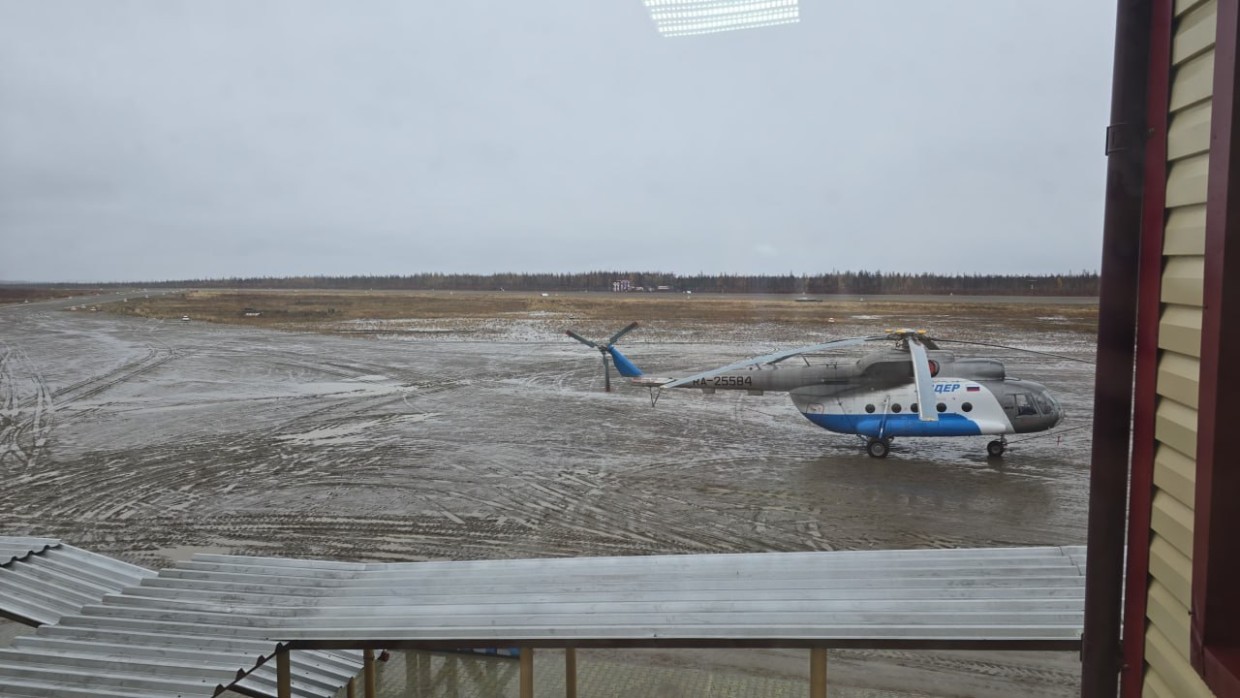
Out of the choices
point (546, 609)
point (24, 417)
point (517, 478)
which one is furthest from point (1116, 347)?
point (24, 417)

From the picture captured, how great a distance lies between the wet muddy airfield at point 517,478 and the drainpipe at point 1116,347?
132 inches

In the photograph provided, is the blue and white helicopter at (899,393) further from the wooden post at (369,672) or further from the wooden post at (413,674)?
the wooden post at (369,672)

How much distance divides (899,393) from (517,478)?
6481 millimetres

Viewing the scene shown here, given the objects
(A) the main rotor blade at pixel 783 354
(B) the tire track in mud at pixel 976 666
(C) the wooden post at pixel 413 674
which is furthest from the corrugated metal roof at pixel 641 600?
(A) the main rotor blade at pixel 783 354

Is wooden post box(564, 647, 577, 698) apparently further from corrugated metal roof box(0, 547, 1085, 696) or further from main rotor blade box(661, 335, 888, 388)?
main rotor blade box(661, 335, 888, 388)

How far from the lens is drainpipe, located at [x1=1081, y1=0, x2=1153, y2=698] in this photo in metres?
2.19

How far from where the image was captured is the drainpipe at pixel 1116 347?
2186 millimetres

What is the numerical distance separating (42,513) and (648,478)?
869 centimetres

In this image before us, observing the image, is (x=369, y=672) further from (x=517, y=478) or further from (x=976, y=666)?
(x=517, y=478)

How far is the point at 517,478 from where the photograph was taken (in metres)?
11.3

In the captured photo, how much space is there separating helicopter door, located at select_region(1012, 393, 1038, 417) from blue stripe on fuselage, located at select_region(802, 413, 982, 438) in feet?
2.36

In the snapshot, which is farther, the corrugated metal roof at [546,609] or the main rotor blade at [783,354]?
the main rotor blade at [783,354]

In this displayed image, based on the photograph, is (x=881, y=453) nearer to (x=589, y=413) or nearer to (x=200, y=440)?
(x=589, y=413)

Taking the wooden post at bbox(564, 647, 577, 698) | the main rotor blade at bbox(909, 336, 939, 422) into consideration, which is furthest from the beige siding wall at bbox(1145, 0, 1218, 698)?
the main rotor blade at bbox(909, 336, 939, 422)
